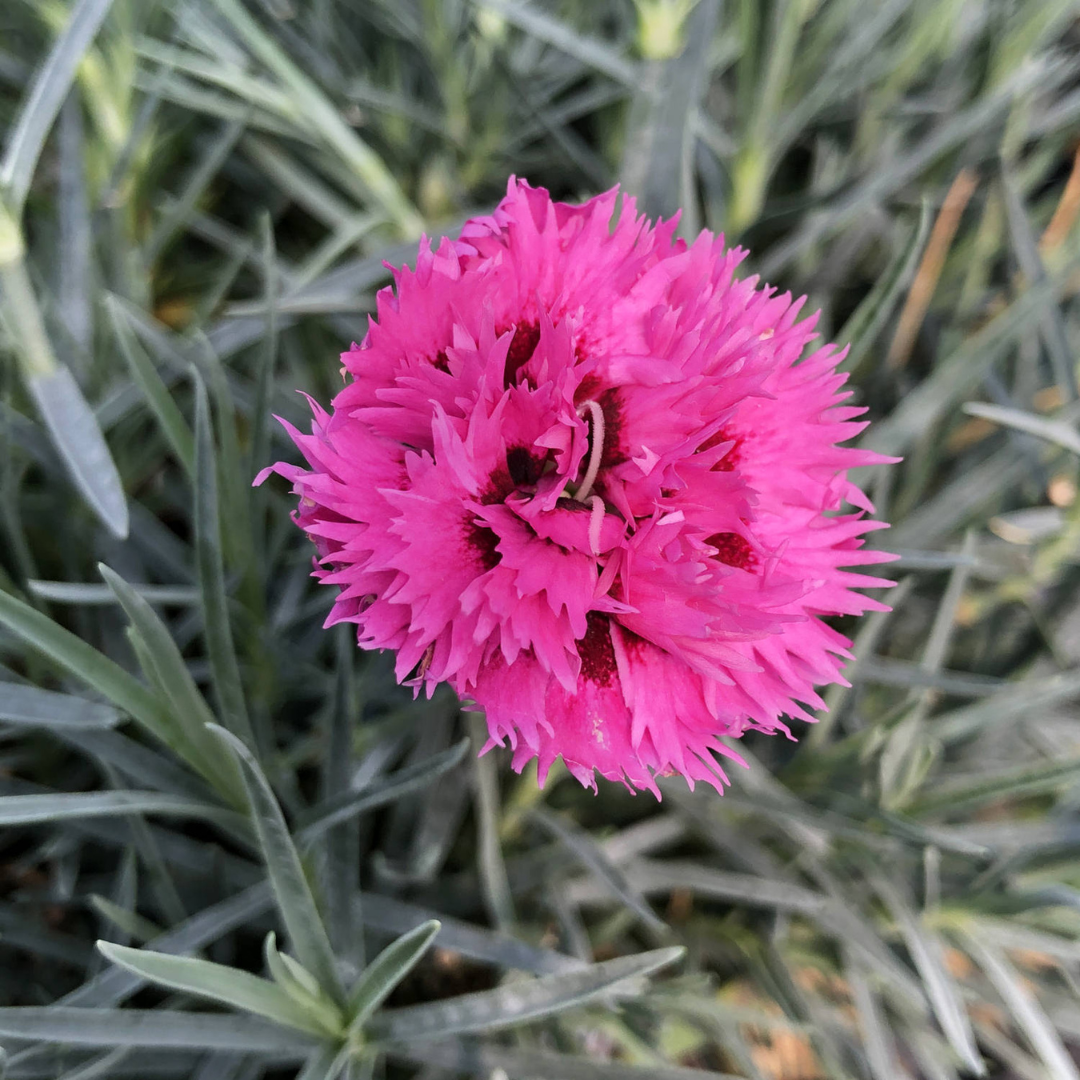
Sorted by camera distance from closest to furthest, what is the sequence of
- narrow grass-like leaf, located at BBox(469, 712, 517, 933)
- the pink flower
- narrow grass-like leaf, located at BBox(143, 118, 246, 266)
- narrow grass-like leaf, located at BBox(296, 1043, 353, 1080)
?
the pink flower < narrow grass-like leaf, located at BBox(296, 1043, 353, 1080) < narrow grass-like leaf, located at BBox(469, 712, 517, 933) < narrow grass-like leaf, located at BBox(143, 118, 246, 266)

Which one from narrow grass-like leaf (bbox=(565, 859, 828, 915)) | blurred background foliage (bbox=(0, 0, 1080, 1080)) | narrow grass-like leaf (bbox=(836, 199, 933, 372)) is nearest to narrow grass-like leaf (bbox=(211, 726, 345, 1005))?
blurred background foliage (bbox=(0, 0, 1080, 1080))

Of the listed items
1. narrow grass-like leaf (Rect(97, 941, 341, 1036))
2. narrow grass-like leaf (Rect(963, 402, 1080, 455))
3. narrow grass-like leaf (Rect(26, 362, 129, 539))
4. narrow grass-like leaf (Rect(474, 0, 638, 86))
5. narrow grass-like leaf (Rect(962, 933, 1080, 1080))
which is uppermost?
narrow grass-like leaf (Rect(474, 0, 638, 86))

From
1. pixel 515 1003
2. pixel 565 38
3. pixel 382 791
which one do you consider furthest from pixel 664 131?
pixel 515 1003

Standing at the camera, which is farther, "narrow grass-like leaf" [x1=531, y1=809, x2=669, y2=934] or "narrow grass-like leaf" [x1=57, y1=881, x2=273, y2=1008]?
"narrow grass-like leaf" [x1=531, y1=809, x2=669, y2=934]

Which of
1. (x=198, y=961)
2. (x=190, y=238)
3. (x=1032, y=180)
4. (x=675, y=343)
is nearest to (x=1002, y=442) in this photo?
(x=1032, y=180)

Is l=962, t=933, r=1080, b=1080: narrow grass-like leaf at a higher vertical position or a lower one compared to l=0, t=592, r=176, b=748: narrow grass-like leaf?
higher

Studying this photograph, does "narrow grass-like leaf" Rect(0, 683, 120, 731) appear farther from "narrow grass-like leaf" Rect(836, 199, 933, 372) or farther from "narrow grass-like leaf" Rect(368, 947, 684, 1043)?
"narrow grass-like leaf" Rect(836, 199, 933, 372)

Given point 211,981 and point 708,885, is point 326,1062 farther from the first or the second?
point 708,885
